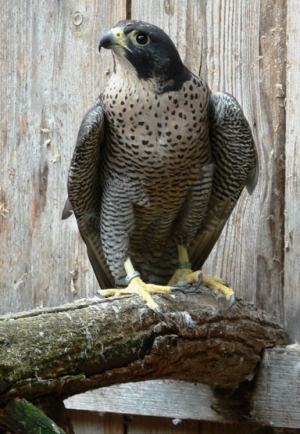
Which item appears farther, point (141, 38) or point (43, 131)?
point (43, 131)

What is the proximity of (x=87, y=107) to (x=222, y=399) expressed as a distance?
1.32 meters

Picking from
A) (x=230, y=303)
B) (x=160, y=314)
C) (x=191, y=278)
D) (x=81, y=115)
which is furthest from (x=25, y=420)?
(x=81, y=115)

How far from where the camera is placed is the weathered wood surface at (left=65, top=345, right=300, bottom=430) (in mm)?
3385

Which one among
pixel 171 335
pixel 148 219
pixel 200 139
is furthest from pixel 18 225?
pixel 171 335

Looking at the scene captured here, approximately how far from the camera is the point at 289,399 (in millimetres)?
3373

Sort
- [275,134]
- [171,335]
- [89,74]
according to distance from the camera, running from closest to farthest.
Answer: [171,335]
[275,134]
[89,74]

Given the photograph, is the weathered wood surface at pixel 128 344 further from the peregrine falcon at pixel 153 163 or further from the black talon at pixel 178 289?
the peregrine falcon at pixel 153 163

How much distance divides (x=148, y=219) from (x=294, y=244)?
57 centimetres

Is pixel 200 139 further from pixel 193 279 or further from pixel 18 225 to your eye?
pixel 18 225

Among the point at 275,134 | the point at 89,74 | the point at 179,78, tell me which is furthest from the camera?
the point at 89,74

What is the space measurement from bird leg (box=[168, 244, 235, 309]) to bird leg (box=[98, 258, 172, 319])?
8.7 inches

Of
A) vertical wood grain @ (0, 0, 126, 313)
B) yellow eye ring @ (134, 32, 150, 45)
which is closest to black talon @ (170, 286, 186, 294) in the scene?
vertical wood grain @ (0, 0, 126, 313)

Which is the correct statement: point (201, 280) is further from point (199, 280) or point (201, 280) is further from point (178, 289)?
point (178, 289)

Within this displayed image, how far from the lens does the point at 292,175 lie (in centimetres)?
347
